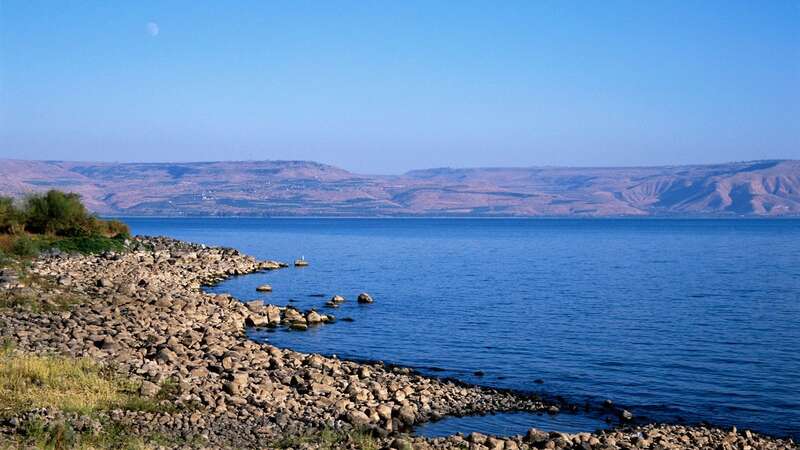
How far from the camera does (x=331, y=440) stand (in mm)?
14688

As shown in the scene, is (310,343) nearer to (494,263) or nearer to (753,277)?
(753,277)

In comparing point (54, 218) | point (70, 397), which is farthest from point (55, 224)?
point (70, 397)

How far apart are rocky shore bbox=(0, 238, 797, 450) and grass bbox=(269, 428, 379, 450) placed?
232 millimetres

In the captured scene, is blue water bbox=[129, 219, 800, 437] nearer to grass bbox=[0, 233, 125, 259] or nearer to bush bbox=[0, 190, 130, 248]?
grass bbox=[0, 233, 125, 259]

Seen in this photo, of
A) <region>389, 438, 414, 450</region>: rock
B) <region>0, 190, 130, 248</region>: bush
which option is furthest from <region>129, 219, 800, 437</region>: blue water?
<region>0, 190, 130, 248</region>: bush

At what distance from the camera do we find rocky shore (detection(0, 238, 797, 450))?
50.1 feet

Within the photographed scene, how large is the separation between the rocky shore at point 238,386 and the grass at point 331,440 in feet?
0.76

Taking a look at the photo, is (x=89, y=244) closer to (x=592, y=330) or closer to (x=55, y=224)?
(x=55, y=224)

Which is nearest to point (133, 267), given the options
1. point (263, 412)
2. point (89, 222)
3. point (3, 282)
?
point (89, 222)

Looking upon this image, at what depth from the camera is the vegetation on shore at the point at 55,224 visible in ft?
149

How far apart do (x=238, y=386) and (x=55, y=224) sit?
34543 mm

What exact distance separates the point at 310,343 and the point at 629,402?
11.9 metres

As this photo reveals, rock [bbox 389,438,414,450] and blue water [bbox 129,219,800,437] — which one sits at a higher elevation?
rock [bbox 389,438,414,450]

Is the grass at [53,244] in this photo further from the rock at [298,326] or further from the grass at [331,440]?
the grass at [331,440]
